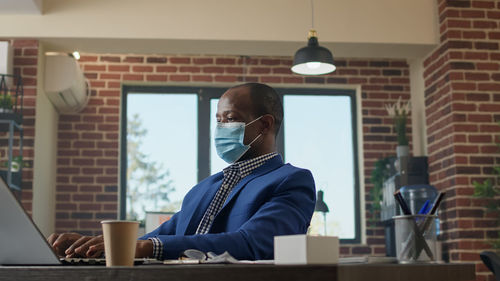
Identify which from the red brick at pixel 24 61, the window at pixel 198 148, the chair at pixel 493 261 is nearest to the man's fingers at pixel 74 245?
the chair at pixel 493 261

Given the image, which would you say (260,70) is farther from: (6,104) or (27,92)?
(6,104)

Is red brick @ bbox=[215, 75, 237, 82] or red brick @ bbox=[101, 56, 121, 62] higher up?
red brick @ bbox=[101, 56, 121, 62]

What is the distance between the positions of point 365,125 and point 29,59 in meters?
2.92

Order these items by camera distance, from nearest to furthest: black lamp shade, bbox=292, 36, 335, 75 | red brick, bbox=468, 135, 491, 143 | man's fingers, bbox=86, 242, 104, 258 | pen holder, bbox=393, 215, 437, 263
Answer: pen holder, bbox=393, 215, 437, 263 → man's fingers, bbox=86, 242, 104, 258 → black lamp shade, bbox=292, 36, 335, 75 → red brick, bbox=468, 135, 491, 143

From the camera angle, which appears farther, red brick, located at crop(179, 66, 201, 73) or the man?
red brick, located at crop(179, 66, 201, 73)

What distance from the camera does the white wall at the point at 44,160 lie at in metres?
5.16

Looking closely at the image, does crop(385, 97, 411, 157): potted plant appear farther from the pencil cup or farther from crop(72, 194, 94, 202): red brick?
the pencil cup

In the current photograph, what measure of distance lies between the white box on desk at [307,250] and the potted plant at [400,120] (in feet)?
15.3

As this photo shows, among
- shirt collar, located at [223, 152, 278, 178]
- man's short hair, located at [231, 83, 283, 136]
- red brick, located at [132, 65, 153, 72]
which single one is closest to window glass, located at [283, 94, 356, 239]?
red brick, located at [132, 65, 153, 72]

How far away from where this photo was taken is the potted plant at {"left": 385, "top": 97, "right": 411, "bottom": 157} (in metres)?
5.54

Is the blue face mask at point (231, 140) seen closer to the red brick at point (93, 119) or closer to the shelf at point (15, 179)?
the shelf at point (15, 179)

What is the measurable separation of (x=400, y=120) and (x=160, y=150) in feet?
6.80

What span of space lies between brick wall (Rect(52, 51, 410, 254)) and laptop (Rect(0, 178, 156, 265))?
195 inches

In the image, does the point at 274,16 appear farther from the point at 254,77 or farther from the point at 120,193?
the point at 120,193
